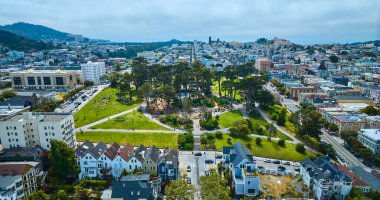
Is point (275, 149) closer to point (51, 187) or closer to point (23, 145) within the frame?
point (51, 187)

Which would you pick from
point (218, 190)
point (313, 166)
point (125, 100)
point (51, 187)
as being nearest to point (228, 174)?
point (218, 190)

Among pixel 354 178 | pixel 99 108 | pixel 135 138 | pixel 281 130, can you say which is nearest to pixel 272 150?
pixel 281 130

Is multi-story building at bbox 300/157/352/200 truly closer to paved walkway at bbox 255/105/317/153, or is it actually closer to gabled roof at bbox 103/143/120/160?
paved walkway at bbox 255/105/317/153

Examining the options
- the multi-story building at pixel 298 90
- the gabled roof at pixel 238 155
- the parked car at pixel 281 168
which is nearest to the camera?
the gabled roof at pixel 238 155

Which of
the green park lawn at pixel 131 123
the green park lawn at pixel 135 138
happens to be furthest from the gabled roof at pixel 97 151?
the green park lawn at pixel 131 123

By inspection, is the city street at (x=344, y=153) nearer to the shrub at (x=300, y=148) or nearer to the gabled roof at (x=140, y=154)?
the shrub at (x=300, y=148)

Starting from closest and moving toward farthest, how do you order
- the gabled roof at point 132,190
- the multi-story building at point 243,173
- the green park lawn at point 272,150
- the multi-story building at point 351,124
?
the gabled roof at point 132,190, the multi-story building at point 243,173, the green park lawn at point 272,150, the multi-story building at point 351,124

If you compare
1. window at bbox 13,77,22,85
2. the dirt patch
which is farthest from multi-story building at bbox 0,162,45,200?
window at bbox 13,77,22,85
